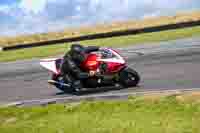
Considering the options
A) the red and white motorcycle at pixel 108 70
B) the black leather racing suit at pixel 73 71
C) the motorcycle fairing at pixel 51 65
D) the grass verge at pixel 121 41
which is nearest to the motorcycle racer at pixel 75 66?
the black leather racing suit at pixel 73 71

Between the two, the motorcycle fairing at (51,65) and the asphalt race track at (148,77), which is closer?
the asphalt race track at (148,77)

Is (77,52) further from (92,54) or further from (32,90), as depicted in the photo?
(32,90)

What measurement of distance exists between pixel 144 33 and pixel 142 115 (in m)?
27.0

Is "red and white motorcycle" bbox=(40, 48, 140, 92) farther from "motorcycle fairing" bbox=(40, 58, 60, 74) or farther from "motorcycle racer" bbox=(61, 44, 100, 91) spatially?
"motorcycle fairing" bbox=(40, 58, 60, 74)

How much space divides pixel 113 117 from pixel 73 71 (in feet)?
15.6

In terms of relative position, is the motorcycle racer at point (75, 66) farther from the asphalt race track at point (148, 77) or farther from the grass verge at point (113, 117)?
the grass verge at point (113, 117)

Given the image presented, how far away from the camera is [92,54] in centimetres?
1404

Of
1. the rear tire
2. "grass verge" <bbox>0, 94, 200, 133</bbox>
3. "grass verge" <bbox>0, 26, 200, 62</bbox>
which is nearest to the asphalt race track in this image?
the rear tire

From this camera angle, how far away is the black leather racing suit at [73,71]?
14.1 m

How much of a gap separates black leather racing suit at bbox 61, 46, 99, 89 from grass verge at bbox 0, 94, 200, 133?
2.44 m

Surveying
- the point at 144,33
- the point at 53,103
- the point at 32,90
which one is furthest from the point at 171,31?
the point at 53,103

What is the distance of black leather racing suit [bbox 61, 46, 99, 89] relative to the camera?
14055 millimetres

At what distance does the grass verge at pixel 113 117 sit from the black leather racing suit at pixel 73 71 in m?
2.44

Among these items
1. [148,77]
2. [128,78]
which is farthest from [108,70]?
[148,77]
